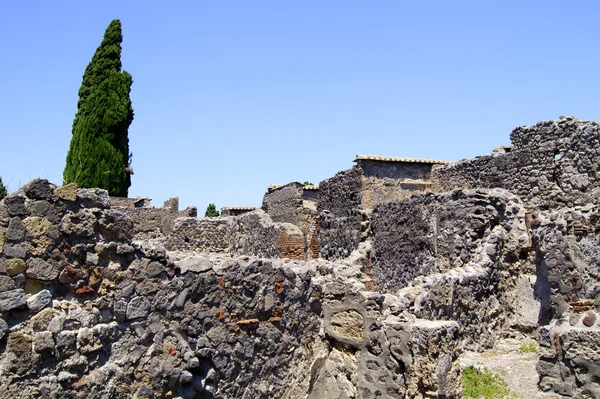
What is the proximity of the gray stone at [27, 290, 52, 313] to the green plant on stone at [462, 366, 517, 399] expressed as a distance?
16.1 feet

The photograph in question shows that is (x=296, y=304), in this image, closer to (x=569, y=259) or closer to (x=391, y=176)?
(x=569, y=259)

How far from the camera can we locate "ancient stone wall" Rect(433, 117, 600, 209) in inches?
453

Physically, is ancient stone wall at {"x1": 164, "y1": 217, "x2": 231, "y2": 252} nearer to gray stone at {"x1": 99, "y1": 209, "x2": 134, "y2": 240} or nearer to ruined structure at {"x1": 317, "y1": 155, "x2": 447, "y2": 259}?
ruined structure at {"x1": 317, "y1": 155, "x2": 447, "y2": 259}

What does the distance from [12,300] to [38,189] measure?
36.9 inches

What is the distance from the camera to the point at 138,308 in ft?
18.0

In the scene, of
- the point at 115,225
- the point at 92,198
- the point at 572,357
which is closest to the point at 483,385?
the point at 572,357

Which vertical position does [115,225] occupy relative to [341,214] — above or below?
below

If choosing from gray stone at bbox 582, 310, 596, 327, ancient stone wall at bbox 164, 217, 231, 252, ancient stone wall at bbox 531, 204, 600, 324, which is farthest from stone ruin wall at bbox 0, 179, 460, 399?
ancient stone wall at bbox 164, 217, 231, 252

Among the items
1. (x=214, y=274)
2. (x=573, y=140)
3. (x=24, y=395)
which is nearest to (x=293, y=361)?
(x=214, y=274)

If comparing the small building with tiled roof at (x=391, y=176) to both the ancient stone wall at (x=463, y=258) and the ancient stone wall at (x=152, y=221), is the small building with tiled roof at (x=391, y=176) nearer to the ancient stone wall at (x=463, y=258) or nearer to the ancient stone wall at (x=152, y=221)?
the ancient stone wall at (x=463, y=258)

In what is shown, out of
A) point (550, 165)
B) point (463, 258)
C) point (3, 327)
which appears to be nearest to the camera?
point (3, 327)

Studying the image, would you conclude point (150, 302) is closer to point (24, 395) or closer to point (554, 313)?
point (24, 395)

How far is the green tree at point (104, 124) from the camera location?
100 ft

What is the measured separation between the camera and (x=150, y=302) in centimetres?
557
